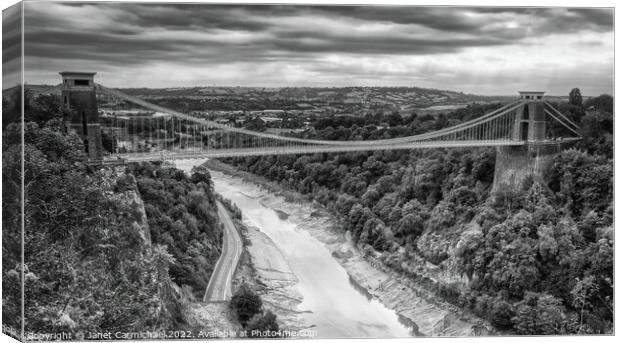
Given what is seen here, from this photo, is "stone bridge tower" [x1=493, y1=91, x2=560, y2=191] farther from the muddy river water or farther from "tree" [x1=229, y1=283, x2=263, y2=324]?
"tree" [x1=229, y1=283, x2=263, y2=324]

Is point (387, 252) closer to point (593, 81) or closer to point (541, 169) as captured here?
point (541, 169)

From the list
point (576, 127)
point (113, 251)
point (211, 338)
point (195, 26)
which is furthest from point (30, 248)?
point (576, 127)

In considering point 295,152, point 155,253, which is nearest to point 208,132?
point 295,152

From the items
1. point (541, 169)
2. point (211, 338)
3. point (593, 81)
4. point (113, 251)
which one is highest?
point (593, 81)

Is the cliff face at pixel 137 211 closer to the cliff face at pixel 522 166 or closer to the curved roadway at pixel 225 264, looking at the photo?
the curved roadway at pixel 225 264

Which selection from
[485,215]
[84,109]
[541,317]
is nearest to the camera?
[84,109]

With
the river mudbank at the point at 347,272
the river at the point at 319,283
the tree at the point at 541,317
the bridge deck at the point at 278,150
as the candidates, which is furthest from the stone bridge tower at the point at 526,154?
the river at the point at 319,283

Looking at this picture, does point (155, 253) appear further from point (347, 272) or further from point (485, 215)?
point (485, 215)
